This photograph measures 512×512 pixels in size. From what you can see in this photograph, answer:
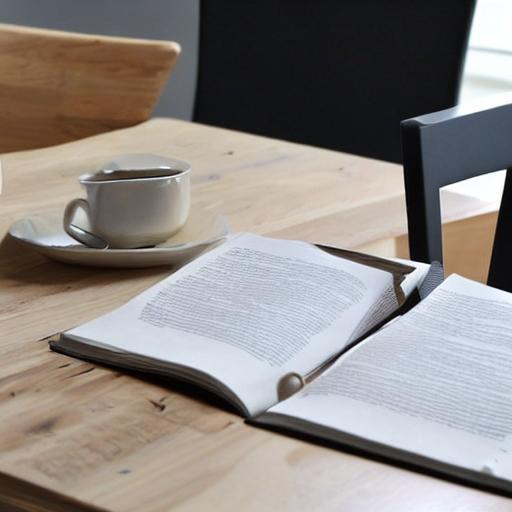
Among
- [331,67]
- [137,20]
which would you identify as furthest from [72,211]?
[137,20]

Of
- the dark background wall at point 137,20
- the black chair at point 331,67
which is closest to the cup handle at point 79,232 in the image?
the black chair at point 331,67

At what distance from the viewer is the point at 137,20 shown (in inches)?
130

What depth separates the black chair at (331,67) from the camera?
6.39 ft

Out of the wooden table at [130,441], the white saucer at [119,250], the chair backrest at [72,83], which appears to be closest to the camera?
the wooden table at [130,441]

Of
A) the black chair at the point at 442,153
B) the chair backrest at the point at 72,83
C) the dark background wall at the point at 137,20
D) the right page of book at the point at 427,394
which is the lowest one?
the dark background wall at the point at 137,20

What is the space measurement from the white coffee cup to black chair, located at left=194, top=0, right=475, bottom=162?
94cm

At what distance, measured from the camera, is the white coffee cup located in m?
1.08

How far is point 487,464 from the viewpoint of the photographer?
2.22 ft

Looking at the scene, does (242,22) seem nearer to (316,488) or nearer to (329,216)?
(329,216)

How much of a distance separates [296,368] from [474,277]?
65cm

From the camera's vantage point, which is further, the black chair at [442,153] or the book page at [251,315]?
the black chair at [442,153]

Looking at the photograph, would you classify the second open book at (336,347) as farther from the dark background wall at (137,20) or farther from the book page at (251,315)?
the dark background wall at (137,20)

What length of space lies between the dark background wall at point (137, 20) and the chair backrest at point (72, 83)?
4.00 feet

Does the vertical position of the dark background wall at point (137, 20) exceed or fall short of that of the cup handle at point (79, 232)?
it falls short
